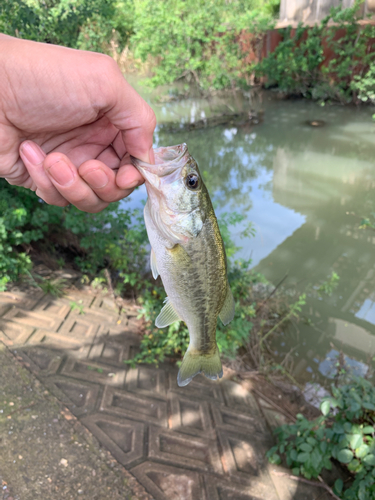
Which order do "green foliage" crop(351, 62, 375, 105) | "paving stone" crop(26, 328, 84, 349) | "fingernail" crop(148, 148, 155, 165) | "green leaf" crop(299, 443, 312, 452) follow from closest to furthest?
"fingernail" crop(148, 148, 155, 165) → "green leaf" crop(299, 443, 312, 452) → "paving stone" crop(26, 328, 84, 349) → "green foliage" crop(351, 62, 375, 105)

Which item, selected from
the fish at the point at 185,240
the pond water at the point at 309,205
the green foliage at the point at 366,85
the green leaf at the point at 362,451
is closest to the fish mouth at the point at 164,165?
the fish at the point at 185,240

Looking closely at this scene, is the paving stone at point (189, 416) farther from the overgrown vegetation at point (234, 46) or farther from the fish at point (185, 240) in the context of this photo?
the overgrown vegetation at point (234, 46)

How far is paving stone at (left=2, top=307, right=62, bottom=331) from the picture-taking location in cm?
383

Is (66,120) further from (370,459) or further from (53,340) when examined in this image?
(370,459)

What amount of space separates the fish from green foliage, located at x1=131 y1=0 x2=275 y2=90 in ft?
39.0

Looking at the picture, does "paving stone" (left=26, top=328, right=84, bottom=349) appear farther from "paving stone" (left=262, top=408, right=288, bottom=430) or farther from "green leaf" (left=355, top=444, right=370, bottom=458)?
"green leaf" (left=355, top=444, right=370, bottom=458)

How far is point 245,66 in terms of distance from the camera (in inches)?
549

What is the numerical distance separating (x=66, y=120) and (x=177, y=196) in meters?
0.73

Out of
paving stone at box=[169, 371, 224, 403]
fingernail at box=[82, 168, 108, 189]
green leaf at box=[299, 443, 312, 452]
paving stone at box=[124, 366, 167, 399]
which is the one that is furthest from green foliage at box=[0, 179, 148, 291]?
green leaf at box=[299, 443, 312, 452]

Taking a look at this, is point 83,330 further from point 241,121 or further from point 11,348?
point 241,121

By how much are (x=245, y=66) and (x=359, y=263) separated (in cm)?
1114

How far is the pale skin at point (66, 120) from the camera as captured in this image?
1.51 m

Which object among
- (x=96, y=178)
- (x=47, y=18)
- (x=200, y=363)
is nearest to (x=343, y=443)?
(x=200, y=363)

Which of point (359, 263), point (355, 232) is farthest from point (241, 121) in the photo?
point (359, 263)
